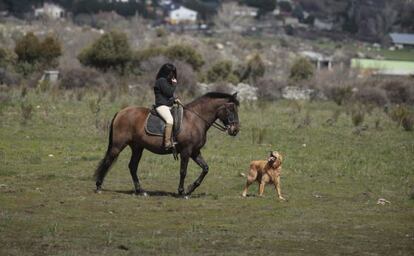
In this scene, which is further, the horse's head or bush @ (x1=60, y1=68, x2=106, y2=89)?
bush @ (x1=60, y1=68, x2=106, y2=89)

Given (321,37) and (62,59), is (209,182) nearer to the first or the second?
(62,59)

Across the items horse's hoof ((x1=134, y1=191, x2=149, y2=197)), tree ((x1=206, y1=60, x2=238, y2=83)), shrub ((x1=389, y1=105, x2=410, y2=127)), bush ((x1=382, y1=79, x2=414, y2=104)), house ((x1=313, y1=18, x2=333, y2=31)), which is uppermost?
horse's hoof ((x1=134, y1=191, x2=149, y2=197))

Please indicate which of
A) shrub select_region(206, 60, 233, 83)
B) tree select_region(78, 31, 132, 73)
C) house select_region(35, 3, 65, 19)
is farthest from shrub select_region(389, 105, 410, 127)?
house select_region(35, 3, 65, 19)

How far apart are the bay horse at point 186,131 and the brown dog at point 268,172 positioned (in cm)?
79

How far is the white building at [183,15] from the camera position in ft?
412

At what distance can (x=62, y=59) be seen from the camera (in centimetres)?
5575

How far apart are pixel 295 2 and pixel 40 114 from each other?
112m

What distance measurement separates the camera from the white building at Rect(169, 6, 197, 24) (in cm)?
Answer: 12564

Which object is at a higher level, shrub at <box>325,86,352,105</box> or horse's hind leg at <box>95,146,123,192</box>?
horse's hind leg at <box>95,146,123,192</box>

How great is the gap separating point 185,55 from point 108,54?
598 centimetres

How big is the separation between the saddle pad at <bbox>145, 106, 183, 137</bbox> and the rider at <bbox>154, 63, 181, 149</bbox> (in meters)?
0.09

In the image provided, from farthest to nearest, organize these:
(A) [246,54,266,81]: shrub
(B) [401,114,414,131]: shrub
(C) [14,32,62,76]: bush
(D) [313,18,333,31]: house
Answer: (D) [313,18,333,31]: house → (A) [246,54,266,81]: shrub → (C) [14,32,62,76]: bush → (B) [401,114,414,131]: shrub

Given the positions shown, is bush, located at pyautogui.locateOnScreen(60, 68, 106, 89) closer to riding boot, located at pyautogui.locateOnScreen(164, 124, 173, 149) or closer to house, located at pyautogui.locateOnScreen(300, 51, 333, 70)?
riding boot, located at pyautogui.locateOnScreen(164, 124, 173, 149)

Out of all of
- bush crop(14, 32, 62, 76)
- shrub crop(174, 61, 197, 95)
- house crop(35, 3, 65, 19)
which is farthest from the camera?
house crop(35, 3, 65, 19)
